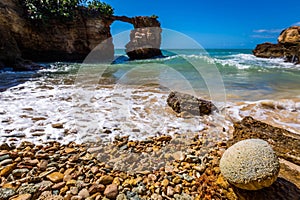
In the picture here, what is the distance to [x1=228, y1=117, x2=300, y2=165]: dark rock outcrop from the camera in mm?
2207

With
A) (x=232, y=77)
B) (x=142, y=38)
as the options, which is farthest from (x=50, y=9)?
(x=232, y=77)

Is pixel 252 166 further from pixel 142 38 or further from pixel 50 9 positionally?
pixel 142 38

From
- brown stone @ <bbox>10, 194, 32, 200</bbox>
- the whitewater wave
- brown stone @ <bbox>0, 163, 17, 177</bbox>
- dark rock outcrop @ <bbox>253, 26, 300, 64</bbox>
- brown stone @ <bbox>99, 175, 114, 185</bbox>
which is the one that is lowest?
brown stone @ <bbox>99, 175, 114, 185</bbox>

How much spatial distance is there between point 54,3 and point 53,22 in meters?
1.86

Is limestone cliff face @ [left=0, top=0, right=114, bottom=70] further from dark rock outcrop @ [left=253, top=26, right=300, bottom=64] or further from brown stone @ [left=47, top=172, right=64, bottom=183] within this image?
dark rock outcrop @ [left=253, top=26, right=300, bottom=64]

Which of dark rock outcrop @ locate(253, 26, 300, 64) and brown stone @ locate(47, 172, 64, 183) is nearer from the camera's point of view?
brown stone @ locate(47, 172, 64, 183)

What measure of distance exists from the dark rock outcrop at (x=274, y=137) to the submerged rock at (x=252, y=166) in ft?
3.35

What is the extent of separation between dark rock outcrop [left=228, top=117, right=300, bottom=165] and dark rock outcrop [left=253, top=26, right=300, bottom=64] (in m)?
20.2

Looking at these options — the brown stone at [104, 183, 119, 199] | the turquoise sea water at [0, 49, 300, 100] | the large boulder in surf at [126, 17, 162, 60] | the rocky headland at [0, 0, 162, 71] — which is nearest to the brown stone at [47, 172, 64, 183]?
the brown stone at [104, 183, 119, 199]

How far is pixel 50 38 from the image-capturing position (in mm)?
18516

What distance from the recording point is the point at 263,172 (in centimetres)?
139

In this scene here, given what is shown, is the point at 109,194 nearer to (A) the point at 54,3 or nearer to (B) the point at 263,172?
(B) the point at 263,172

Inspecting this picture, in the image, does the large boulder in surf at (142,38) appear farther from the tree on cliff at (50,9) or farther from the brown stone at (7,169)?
the brown stone at (7,169)

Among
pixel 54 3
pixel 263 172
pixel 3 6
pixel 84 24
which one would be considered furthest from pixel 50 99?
pixel 84 24
